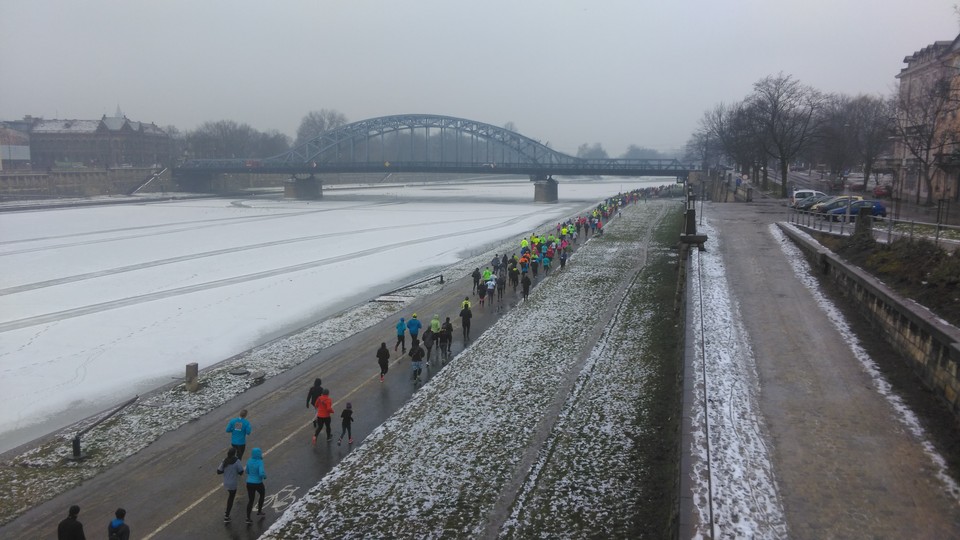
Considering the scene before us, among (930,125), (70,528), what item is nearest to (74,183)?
(930,125)

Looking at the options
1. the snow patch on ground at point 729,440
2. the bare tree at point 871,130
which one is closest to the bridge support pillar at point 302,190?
the bare tree at point 871,130

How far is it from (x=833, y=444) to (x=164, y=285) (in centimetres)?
2847

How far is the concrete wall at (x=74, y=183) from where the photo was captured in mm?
91375

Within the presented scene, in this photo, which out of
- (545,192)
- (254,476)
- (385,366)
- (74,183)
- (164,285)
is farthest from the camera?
(74,183)

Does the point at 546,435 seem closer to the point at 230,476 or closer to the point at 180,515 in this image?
the point at 230,476

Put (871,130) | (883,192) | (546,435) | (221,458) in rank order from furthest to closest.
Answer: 1. (871,130)
2. (883,192)
3. (546,435)
4. (221,458)

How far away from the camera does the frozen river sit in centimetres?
1755

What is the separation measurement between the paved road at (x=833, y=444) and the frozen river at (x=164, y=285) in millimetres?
14421

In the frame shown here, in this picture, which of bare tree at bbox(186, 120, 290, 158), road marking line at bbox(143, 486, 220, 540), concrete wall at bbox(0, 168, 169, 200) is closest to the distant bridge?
concrete wall at bbox(0, 168, 169, 200)

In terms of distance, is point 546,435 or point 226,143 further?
point 226,143

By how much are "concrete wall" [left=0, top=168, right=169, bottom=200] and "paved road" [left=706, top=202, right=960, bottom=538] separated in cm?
10221

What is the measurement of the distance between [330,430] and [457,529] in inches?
178

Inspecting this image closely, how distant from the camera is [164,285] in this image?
30156 millimetres

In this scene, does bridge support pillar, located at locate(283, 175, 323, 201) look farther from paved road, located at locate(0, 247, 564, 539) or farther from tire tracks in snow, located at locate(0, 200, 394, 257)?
paved road, located at locate(0, 247, 564, 539)
